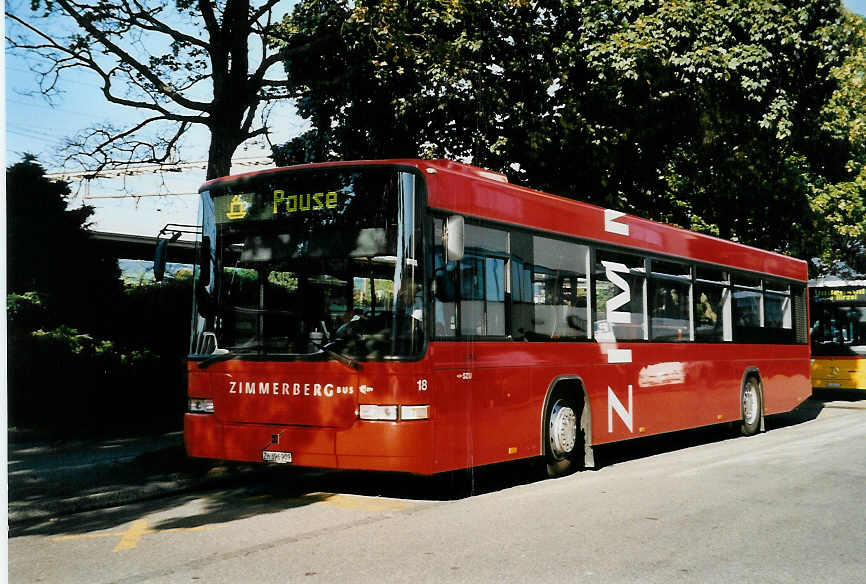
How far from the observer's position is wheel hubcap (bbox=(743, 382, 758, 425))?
47.8 feet

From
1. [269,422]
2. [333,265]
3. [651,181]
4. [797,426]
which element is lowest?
[797,426]

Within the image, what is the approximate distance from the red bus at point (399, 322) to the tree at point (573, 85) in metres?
5.12

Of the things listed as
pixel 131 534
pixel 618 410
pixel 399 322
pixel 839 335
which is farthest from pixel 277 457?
pixel 839 335

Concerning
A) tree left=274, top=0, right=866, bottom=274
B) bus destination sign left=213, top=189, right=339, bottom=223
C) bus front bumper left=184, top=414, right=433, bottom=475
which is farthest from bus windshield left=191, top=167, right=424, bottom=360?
tree left=274, top=0, right=866, bottom=274

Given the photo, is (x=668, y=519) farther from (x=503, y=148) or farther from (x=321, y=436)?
(x=503, y=148)

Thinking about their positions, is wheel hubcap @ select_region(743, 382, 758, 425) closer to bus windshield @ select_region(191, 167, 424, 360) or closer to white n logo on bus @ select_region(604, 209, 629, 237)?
white n logo on bus @ select_region(604, 209, 629, 237)

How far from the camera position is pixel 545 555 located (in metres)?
6.00

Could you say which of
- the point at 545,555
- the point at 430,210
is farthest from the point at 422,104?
the point at 545,555

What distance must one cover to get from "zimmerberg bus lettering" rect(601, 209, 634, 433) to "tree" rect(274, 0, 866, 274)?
431 cm

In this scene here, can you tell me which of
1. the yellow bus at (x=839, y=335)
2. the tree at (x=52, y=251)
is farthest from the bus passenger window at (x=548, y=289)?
the yellow bus at (x=839, y=335)

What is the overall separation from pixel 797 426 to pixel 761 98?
635cm

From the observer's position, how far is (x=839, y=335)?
2402 centimetres

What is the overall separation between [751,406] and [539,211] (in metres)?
7.08

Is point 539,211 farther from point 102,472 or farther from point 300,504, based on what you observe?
point 102,472
